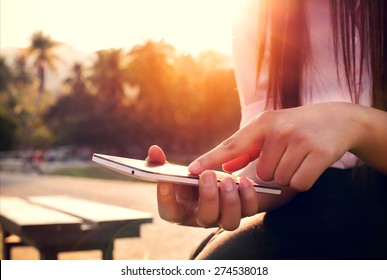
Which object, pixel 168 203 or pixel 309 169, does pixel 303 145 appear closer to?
pixel 309 169

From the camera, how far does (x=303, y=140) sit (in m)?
0.80

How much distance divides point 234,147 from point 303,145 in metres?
0.12

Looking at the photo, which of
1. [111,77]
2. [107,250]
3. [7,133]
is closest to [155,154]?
[107,250]

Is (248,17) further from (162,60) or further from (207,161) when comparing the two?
(162,60)

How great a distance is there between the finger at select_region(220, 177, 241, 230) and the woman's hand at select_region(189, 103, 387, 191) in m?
0.04

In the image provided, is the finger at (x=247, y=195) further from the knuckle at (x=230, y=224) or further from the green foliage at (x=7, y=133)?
the green foliage at (x=7, y=133)

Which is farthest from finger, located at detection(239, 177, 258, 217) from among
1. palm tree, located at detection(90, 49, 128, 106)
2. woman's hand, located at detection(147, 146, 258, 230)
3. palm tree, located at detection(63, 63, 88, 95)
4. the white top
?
palm tree, located at detection(63, 63, 88, 95)

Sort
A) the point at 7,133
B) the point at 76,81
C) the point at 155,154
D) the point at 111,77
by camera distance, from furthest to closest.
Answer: the point at 76,81 < the point at 111,77 < the point at 7,133 < the point at 155,154

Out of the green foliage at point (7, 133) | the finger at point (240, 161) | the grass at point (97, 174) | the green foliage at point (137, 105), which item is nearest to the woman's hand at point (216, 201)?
the finger at point (240, 161)

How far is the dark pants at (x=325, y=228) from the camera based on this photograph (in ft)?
3.06

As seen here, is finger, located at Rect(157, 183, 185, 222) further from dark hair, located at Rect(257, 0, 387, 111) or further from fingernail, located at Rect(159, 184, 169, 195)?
dark hair, located at Rect(257, 0, 387, 111)

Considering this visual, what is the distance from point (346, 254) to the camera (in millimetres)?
939
